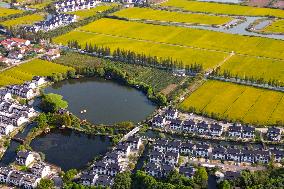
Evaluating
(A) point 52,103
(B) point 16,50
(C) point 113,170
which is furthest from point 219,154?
(B) point 16,50

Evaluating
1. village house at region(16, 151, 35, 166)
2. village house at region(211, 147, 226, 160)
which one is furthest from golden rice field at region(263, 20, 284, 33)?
village house at region(16, 151, 35, 166)

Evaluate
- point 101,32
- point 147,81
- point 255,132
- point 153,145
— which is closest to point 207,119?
point 255,132

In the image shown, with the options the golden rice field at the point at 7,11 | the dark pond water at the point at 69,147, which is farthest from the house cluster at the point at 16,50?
the dark pond water at the point at 69,147

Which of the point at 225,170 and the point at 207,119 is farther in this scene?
the point at 207,119

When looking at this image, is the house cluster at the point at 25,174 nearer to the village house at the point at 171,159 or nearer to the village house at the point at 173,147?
the village house at the point at 171,159

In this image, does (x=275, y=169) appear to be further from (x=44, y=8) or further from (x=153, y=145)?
(x=44, y=8)

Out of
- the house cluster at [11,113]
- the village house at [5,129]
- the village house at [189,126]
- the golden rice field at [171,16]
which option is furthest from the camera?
the golden rice field at [171,16]

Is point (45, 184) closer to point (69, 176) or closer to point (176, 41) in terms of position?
point (69, 176)
